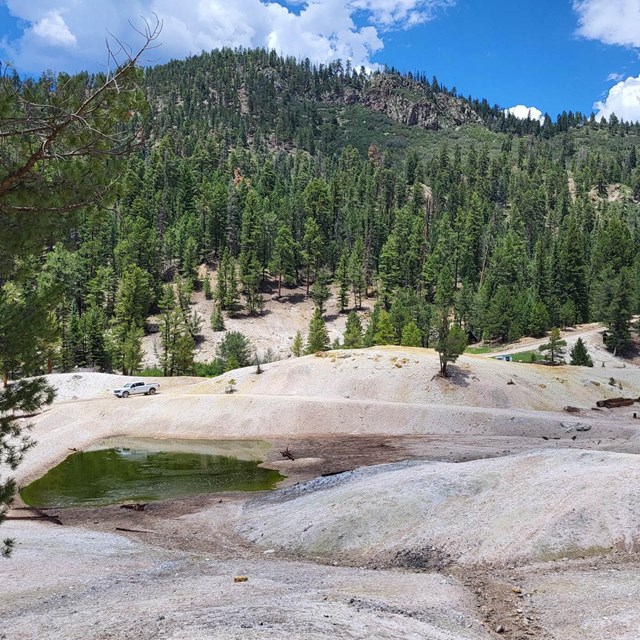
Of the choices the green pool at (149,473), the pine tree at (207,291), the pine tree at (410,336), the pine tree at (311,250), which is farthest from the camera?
the pine tree at (311,250)

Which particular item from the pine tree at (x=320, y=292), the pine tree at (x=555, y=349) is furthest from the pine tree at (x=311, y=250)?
the pine tree at (x=555, y=349)

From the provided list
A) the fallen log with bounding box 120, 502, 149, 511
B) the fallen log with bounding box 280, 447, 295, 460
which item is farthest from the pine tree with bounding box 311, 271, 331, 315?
the fallen log with bounding box 120, 502, 149, 511

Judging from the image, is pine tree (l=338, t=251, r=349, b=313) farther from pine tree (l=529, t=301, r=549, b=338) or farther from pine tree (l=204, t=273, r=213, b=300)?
pine tree (l=529, t=301, r=549, b=338)

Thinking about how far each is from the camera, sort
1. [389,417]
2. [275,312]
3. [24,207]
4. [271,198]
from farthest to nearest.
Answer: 1. [271,198]
2. [275,312]
3. [389,417]
4. [24,207]

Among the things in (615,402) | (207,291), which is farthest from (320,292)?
(615,402)

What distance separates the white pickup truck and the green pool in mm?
11410

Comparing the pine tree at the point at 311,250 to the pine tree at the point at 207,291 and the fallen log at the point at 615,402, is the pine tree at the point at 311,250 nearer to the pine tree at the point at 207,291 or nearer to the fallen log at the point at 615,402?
the pine tree at the point at 207,291

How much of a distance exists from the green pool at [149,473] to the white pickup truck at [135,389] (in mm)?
11410

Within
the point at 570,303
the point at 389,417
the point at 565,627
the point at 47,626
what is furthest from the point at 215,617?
the point at 570,303

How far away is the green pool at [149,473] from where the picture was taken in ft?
89.6

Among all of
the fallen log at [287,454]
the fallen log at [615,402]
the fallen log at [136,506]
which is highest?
the fallen log at [615,402]

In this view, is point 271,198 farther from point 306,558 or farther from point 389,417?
point 306,558

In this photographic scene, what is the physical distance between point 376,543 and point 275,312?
8378 cm

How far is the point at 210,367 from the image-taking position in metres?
70.7
